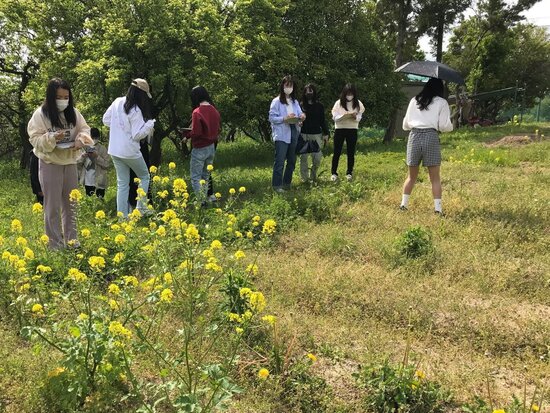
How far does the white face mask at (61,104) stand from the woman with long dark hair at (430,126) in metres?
3.73

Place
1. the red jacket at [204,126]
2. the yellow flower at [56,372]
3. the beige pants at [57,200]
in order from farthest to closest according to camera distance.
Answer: the red jacket at [204,126] → the beige pants at [57,200] → the yellow flower at [56,372]

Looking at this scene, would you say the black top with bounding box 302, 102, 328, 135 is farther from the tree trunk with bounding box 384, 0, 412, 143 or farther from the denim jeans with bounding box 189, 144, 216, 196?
the tree trunk with bounding box 384, 0, 412, 143

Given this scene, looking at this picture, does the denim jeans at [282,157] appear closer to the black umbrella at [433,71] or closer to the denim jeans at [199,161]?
the denim jeans at [199,161]

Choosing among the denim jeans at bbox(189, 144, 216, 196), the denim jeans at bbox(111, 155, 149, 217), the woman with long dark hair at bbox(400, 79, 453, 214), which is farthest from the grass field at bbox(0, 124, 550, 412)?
the denim jeans at bbox(111, 155, 149, 217)

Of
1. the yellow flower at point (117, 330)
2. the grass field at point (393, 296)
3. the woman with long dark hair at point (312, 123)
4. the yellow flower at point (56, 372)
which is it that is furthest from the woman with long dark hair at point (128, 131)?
the yellow flower at point (117, 330)

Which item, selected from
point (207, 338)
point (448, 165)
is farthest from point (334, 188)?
point (207, 338)

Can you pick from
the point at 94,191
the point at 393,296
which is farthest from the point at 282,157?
the point at 393,296

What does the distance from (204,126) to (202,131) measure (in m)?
0.07

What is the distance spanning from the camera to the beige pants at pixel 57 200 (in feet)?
14.1

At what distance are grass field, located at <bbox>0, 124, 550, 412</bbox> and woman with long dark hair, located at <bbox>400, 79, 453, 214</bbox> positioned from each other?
1.96 ft

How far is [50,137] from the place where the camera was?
412 centimetres

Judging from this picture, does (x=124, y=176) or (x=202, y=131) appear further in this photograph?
(x=202, y=131)

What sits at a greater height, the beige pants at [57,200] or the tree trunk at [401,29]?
the tree trunk at [401,29]

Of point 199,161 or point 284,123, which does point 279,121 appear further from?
point 199,161
